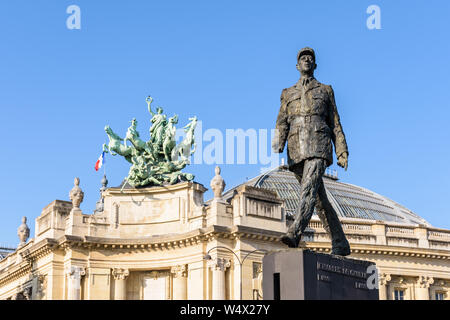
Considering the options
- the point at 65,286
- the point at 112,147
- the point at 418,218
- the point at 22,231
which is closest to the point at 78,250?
the point at 65,286

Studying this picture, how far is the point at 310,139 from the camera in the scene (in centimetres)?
1703

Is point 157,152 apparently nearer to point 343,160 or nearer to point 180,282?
point 180,282

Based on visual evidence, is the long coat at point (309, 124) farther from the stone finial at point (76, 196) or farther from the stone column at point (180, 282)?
the stone finial at point (76, 196)

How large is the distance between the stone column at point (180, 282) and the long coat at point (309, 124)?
3648cm

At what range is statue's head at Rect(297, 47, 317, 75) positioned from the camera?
17641mm

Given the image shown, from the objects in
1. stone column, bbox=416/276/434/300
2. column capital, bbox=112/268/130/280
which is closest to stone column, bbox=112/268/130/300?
column capital, bbox=112/268/130/280

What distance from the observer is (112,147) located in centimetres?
5791

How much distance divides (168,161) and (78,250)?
880 cm

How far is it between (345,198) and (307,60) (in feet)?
170

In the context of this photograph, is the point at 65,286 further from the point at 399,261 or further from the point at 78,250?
the point at 399,261

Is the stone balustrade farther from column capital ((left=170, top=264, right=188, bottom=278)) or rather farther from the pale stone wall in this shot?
column capital ((left=170, top=264, right=188, bottom=278))

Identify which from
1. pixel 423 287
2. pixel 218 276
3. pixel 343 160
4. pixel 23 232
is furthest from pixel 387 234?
pixel 343 160
